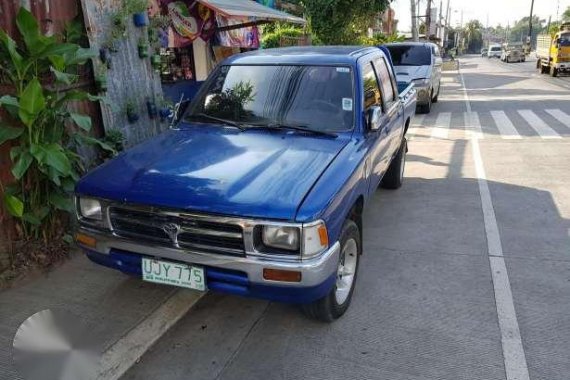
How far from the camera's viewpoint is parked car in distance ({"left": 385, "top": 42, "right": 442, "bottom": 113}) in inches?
492

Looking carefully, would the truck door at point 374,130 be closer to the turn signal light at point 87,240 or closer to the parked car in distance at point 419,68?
the turn signal light at point 87,240

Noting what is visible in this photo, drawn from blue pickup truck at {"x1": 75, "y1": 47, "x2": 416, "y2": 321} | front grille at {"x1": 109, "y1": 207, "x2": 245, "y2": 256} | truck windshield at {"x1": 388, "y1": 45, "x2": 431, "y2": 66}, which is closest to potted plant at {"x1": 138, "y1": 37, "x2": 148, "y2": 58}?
blue pickup truck at {"x1": 75, "y1": 47, "x2": 416, "y2": 321}

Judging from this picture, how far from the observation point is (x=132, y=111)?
5.41 meters

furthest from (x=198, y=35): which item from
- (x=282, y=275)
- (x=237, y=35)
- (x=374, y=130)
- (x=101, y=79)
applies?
(x=282, y=275)

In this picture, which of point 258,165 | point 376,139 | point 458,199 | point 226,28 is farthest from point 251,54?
point 226,28

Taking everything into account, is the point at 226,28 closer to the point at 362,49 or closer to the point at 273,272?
the point at 362,49

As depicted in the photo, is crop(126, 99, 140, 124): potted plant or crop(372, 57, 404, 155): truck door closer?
crop(372, 57, 404, 155): truck door

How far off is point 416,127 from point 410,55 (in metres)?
3.39

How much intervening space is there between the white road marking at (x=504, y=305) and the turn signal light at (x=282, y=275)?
137 centimetres

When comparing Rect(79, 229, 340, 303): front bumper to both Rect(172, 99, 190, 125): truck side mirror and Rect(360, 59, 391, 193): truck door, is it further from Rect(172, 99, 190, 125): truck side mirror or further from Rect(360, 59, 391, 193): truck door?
Rect(172, 99, 190, 125): truck side mirror

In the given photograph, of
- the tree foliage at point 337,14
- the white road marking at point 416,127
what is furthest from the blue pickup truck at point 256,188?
the tree foliage at point 337,14

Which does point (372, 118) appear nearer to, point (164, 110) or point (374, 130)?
point (374, 130)

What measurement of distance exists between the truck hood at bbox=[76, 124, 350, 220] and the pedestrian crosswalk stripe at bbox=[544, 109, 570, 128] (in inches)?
364

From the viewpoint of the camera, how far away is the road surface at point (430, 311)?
297cm
